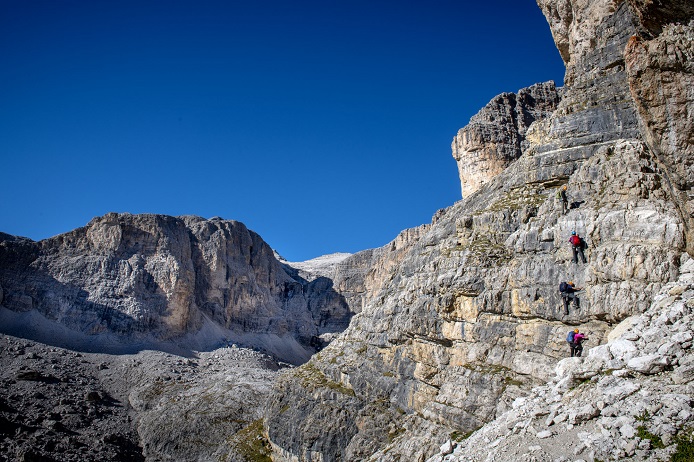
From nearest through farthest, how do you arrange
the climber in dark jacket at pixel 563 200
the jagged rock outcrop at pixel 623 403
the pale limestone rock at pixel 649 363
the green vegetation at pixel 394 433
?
the jagged rock outcrop at pixel 623 403 → the pale limestone rock at pixel 649 363 → the climber in dark jacket at pixel 563 200 → the green vegetation at pixel 394 433

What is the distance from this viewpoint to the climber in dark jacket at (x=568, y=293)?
2730 cm

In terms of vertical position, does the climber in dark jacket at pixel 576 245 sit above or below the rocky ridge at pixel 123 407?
above

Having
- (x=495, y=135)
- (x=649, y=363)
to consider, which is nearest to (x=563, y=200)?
(x=649, y=363)

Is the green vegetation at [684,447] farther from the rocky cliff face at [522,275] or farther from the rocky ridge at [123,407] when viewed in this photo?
the rocky ridge at [123,407]

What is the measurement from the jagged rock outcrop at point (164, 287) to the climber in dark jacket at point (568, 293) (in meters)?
100

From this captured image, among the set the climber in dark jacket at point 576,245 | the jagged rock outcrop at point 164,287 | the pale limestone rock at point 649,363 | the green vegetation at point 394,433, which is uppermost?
the jagged rock outcrop at point 164,287

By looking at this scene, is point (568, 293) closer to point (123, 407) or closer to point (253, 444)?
point (253, 444)

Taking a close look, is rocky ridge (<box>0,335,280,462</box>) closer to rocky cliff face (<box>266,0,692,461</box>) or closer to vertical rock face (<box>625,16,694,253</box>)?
rocky cliff face (<box>266,0,692,461</box>)

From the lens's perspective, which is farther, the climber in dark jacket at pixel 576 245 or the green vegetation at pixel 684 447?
the climber in dark jacket at pixel 576 245

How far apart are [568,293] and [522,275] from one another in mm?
4139

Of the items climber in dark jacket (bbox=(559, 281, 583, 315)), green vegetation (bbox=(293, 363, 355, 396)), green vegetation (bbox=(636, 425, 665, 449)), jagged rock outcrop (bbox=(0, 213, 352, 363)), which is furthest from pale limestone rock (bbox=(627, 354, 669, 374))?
jagged rock outcrop (bbox=(0, 213, 352, 363))

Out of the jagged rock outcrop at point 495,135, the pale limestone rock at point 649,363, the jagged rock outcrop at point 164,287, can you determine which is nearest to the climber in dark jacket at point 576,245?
the pale limestone rock at point 649,363

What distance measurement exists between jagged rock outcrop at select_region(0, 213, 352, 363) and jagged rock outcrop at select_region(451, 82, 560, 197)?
3002 inches

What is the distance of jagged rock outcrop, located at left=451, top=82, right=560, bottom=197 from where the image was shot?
7081 cm
